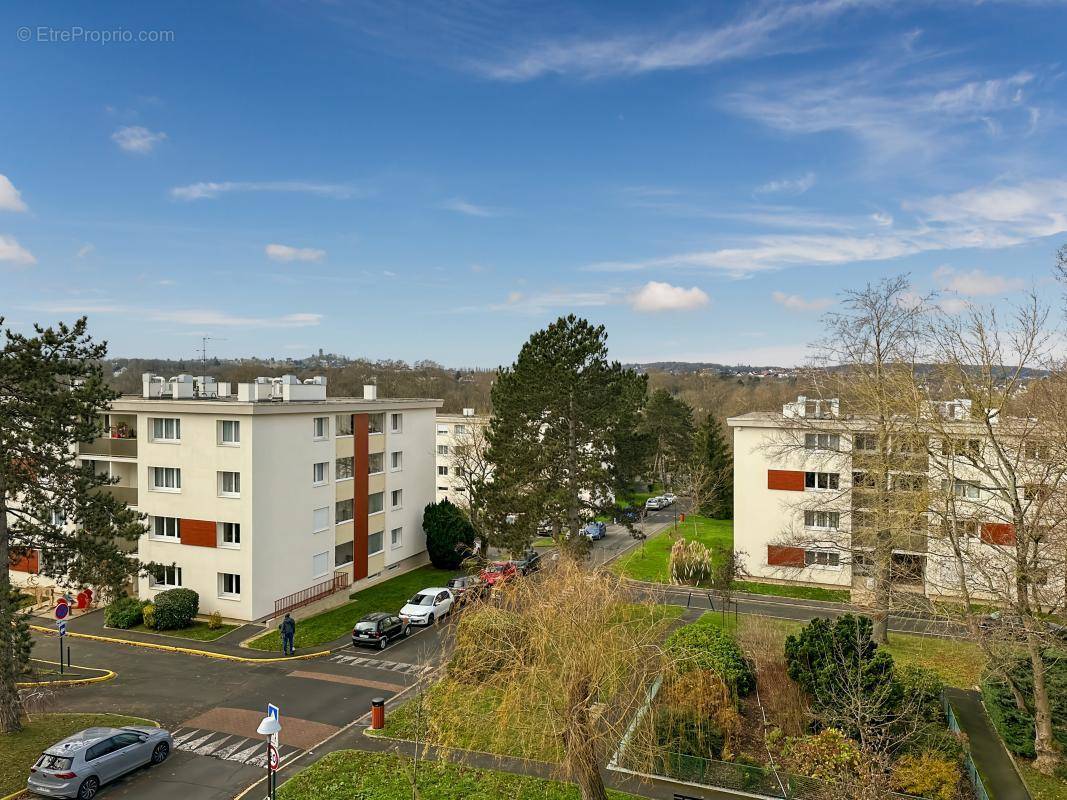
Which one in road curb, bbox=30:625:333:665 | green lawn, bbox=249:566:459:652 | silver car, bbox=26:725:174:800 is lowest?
green lawn, bbox=249:566:459:652

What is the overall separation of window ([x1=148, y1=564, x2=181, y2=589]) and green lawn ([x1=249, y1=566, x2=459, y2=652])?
5.74 metres

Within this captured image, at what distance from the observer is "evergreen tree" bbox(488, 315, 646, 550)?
118ft

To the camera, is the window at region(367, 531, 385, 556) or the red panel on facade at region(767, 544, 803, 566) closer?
the red panel on facade at region(767, 544, 803, 566)

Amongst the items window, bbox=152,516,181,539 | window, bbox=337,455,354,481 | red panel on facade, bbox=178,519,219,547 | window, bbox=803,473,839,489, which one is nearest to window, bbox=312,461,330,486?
window, bbox=337,455,354,481

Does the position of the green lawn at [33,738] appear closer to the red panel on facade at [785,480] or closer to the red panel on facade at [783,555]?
the red panel on facade at [783,555]

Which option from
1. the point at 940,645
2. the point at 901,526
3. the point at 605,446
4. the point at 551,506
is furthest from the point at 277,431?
the point at 940,645

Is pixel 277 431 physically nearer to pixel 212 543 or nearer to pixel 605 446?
pixel 212 543

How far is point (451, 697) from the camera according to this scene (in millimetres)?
15891

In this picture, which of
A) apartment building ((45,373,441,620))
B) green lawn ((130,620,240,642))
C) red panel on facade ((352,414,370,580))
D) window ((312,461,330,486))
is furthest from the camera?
red panel on facade ((352,414,370,580))

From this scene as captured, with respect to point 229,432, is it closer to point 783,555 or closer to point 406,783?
point 406,783

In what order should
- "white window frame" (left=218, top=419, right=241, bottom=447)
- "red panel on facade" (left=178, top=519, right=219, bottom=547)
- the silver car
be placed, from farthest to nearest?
"red panel on facade" (left=178, top=519, right=219, bottom=547)
"white window frame" (left=218, top=419, right=241, bottom=447)
the silver car

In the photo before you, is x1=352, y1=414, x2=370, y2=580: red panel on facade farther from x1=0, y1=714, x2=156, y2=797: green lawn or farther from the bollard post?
the bollard post

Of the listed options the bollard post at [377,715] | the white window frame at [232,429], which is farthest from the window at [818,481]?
the white window frame at [232,429]

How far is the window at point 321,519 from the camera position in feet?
110
